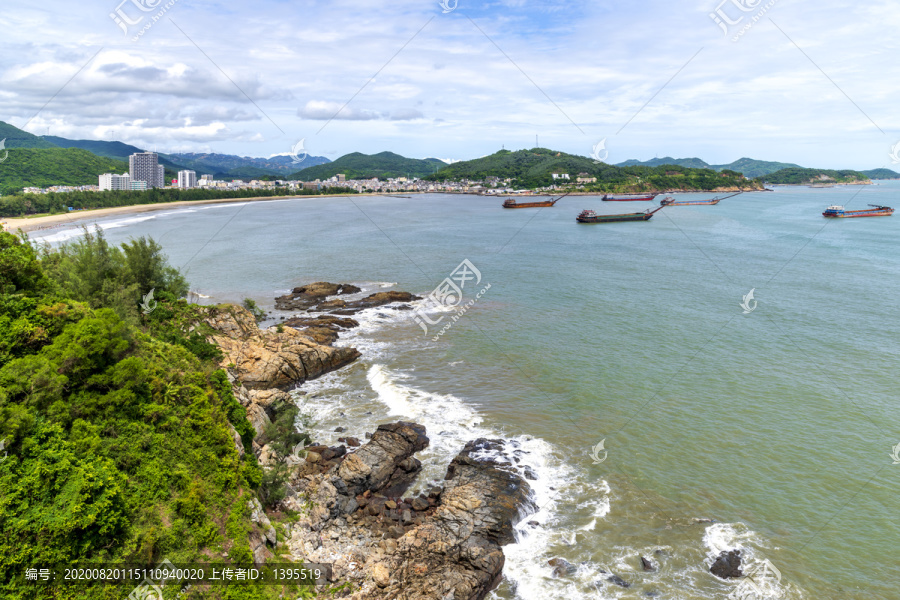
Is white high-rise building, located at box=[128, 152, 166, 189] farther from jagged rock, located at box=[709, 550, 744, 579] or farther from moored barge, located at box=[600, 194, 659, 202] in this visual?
jagged rock, located at box=[709, 550, 744, 579]

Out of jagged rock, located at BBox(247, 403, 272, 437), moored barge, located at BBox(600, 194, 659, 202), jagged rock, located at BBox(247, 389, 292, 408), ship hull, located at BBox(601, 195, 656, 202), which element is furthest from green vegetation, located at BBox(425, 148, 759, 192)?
jagged rock, located at BBox(247, 403, 272, 437)

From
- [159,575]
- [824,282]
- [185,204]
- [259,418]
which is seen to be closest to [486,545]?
[159,575]

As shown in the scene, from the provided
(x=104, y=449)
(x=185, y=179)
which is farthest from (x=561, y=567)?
(x=185, y=179)

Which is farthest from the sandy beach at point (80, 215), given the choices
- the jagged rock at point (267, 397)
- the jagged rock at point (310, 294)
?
the jagged rock at point (267, 397)

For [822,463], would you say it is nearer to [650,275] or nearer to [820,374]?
[820,374]

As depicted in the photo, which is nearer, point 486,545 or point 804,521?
A: point 486,545

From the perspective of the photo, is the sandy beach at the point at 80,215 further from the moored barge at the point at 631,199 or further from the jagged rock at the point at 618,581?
the moored barge at the point at 631,199
